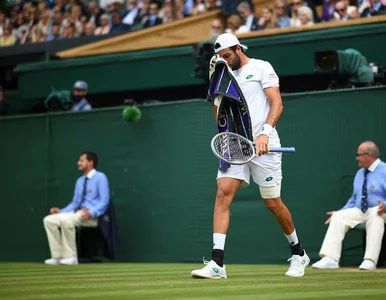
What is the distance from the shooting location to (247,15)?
17.8m

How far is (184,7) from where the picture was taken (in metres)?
20.0

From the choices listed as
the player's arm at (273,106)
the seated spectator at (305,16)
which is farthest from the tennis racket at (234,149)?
the seated spectator at (305,16)

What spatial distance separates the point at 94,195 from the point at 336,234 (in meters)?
4.30

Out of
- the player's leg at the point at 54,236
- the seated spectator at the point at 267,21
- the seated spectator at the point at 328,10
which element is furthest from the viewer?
the seated spectator at the point at 267,21

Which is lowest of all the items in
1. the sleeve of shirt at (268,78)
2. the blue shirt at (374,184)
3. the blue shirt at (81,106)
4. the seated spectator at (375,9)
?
the blue shirt at (374,184)

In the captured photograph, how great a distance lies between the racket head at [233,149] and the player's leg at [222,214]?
0.63 feet

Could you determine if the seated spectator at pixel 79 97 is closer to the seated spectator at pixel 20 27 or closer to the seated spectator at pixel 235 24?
the seated spectator at pixel 235 24

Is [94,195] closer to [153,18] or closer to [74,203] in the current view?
[74,203]

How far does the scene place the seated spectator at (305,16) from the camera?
16250 mm

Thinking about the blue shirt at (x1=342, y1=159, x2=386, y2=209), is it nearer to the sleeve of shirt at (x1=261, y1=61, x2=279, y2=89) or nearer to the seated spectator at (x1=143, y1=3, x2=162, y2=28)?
the sleeve of shirt at (x1=261, y1=61, x2=279, y2=89)

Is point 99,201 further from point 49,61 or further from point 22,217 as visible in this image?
point 49,61

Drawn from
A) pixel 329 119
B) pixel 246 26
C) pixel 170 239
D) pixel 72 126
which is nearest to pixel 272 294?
pixel 329 119

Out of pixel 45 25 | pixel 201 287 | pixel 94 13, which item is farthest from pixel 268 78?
pixel 45 25

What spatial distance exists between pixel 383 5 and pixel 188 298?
989 cm
